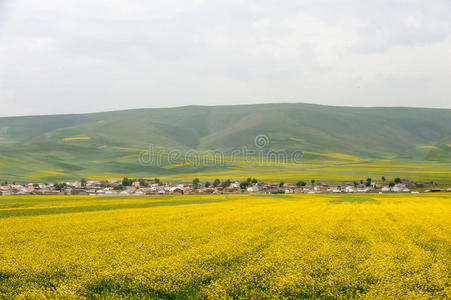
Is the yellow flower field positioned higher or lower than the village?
higher

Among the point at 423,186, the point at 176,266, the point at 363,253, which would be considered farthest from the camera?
the point at 423,186

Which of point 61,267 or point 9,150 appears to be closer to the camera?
point 61,267

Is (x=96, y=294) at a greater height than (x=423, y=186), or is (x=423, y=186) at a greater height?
(x=96, y=294)

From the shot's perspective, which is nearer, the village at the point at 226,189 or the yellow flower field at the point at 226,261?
the yellow flower field at the point at 226,261

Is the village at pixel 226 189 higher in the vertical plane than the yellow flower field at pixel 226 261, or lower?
lower

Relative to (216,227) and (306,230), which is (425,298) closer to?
(306,230)

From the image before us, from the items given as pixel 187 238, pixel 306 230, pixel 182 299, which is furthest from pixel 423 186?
pixel 182 299

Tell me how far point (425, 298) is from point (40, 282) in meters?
12.9

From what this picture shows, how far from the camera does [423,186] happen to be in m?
89.9

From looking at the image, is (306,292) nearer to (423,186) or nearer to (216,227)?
(216,227)

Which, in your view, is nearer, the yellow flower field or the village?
the yellow flower field

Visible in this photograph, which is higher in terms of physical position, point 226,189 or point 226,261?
point 226,261

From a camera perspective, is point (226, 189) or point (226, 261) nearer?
point (226, 261)

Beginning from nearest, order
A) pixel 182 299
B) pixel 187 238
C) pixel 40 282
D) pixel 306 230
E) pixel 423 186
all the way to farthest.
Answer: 1. pixel 182 299
2. pixel 40 282
3. pixel 187 238
4. pixel 306 230
5. pixel 423 186
